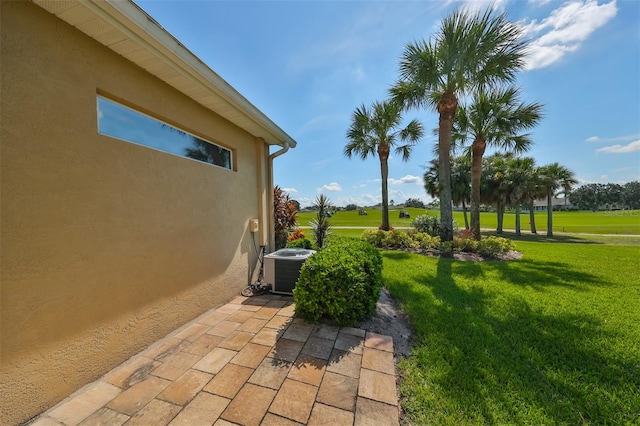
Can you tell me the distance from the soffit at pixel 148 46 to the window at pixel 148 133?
0.55 m

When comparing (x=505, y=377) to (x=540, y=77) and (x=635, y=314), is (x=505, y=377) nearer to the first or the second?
(x=635, y=314)

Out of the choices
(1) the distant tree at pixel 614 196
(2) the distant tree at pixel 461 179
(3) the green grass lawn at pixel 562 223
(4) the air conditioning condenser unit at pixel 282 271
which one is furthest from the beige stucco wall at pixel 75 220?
(1) the distant tree at pixel 614 196

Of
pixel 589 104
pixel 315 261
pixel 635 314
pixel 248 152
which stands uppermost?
pixel 589 104

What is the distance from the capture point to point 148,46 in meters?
2.42

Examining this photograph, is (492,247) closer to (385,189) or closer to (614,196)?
(385,189)

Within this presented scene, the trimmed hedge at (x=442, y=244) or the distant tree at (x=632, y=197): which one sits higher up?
the distant tree at (x=632, y=197)

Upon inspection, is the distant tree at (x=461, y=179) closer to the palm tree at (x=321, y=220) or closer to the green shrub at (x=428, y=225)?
the green shrub at (x=428, y=225)

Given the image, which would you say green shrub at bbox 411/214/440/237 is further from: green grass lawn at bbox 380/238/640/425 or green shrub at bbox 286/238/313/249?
green shrub at bbox 286/238/313/249

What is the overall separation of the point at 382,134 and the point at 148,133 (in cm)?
1134

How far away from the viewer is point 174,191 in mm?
3258

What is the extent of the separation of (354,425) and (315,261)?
73.5 inches

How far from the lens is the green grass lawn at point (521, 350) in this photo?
1934mm

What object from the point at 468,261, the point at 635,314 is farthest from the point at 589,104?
the point at 635,314

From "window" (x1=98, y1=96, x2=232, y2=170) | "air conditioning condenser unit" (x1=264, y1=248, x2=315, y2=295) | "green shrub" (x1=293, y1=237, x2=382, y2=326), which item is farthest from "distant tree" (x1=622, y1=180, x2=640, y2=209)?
"window" (x1=98, y1=96, x2=232, y2=170)
